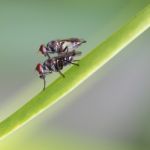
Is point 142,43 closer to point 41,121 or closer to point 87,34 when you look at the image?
point 87,34

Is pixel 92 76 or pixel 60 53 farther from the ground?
pixel 60 53

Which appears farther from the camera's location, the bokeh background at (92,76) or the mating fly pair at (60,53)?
the mating fly pair at (60,53)

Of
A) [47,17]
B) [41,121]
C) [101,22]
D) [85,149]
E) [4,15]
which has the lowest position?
[85,149]

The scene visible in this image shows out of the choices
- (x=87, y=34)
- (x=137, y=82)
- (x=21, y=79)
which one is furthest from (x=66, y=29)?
(x=137, y=82)

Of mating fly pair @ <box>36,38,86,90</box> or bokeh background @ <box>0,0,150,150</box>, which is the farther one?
mating fly pair @ <box>36,38,86,90</box>

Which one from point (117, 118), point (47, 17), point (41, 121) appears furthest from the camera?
point (117, 118)

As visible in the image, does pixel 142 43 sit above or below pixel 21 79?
below

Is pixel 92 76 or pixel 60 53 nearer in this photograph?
pixel 92 76

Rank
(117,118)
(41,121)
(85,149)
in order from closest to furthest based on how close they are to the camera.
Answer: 1. (85,149)
2. (41,121)
3. (117,118)
